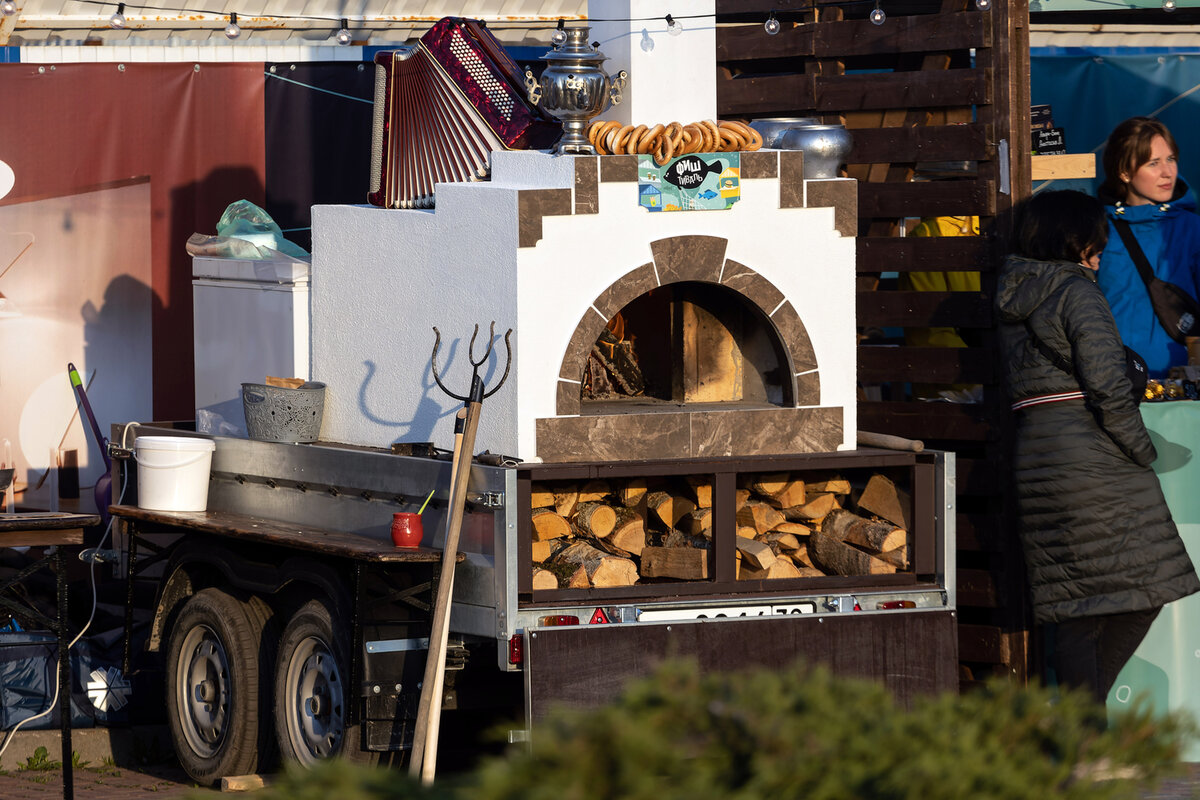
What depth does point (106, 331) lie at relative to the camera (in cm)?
1002

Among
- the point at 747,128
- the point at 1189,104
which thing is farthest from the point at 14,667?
the point at 1189,104

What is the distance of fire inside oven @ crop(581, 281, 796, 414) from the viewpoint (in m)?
6.73

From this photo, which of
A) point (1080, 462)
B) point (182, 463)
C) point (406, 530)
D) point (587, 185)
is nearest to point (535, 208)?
point (587, 185)

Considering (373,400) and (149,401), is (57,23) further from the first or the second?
(373,400)

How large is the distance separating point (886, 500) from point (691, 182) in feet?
4.48

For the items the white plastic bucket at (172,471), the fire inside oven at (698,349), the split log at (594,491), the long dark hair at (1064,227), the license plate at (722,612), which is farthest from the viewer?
the white plastic bucket at (172,471)

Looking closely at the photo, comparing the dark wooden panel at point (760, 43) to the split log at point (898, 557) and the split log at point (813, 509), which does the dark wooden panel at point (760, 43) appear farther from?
the split log at point (898, 557)

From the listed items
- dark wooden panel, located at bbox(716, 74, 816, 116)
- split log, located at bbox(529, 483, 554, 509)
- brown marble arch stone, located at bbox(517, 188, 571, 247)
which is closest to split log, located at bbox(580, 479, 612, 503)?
split log, located at bbox(529, 483, 554, 509)

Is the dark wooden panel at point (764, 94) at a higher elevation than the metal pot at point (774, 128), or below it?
higher

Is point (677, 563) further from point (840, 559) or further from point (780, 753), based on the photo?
point (780, 753)

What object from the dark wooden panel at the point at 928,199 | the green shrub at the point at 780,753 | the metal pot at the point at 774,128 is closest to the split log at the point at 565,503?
the metal pot at the point at 774,128

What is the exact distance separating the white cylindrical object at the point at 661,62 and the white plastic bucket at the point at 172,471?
82.4 inches

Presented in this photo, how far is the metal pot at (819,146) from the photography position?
649cm

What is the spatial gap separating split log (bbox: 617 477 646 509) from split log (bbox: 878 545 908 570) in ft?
2.93
